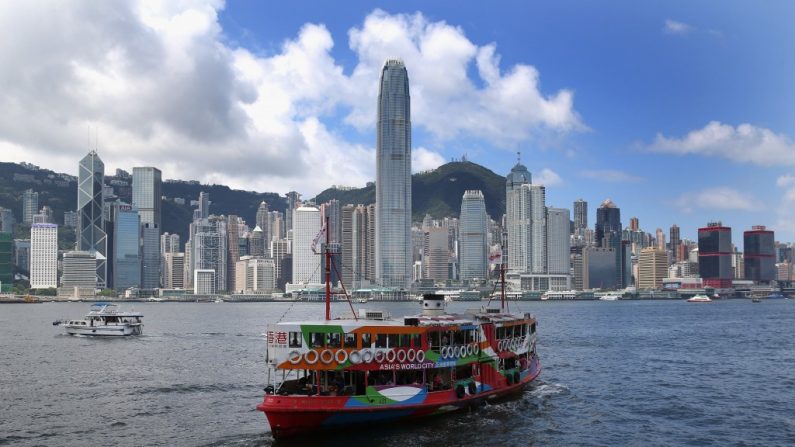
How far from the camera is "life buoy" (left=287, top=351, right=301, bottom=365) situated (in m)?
32.7

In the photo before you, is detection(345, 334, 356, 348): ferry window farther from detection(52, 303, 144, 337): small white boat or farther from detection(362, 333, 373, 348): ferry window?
detection(52, 303, 144, 337): small white boat

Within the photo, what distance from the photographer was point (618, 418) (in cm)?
3988

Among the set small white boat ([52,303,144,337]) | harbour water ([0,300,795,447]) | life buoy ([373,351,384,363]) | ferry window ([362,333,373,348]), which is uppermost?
ferry window ([362,333,373,348])

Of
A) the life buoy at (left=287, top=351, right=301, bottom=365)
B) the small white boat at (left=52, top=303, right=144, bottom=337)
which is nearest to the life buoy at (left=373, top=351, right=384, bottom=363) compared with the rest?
the life buoy at (left=287, top=351, right=301, bottom=365)

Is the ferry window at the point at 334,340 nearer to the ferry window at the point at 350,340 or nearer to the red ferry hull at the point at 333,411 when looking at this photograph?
the ferry window at the point at 350,340

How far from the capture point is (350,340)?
33719 millimetres

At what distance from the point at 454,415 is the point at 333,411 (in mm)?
7790

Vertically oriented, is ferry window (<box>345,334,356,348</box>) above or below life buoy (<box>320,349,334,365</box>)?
above

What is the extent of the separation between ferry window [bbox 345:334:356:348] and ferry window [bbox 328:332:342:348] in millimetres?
332

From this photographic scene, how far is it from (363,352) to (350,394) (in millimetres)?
1945

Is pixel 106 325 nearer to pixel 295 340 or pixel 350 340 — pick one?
pixel 295 340

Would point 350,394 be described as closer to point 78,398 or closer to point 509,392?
point 509,392

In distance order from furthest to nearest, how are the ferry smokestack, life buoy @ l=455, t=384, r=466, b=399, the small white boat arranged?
1. the small white boat
2. the ferry smokestack
3. life buoy @ l=455, t=384, r=466, b=399

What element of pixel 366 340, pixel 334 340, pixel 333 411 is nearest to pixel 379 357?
pixel 366 340
